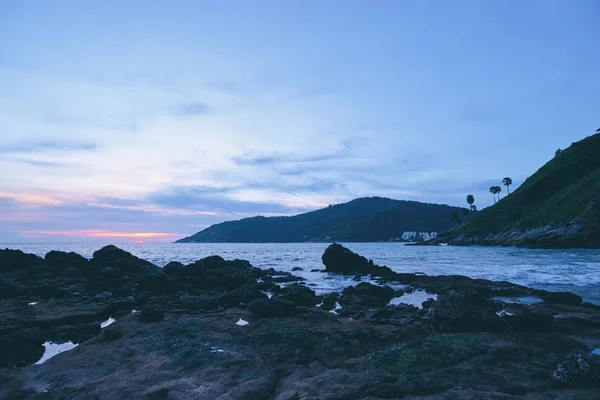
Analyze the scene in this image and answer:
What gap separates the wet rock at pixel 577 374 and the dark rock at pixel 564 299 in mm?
14773

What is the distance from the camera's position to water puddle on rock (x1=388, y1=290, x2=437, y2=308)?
984 inches

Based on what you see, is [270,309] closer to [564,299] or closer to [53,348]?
[53,348]

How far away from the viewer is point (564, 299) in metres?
22.2

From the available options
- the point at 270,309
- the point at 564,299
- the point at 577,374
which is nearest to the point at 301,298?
the point at 270,309

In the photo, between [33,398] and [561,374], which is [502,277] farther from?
[33,398]

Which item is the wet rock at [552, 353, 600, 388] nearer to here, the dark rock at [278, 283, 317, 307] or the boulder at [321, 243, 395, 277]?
the dark rock at [278, 283, 317, 307]

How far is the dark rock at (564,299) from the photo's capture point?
21.9 meters

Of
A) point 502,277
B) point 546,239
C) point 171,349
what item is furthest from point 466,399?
point 546,239

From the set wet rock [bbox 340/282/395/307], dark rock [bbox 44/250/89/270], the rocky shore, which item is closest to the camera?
the rocky shore

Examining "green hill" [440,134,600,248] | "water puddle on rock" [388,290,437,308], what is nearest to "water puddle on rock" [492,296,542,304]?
"water puddle on rock" [388,290,437,308]

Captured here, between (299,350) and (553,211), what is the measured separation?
125984mm

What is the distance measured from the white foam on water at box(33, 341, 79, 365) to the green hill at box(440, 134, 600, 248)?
100 meters

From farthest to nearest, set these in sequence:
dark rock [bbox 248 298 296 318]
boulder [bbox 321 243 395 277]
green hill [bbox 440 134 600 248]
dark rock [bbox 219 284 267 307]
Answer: green hill [bbox 440 134 600 248] → boulder [bbox 321 243 395 277] → dark rock [bbox 219 284 267 307] → dark rock [bbox 248 298 296 318]

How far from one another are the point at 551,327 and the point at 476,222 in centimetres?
15711
